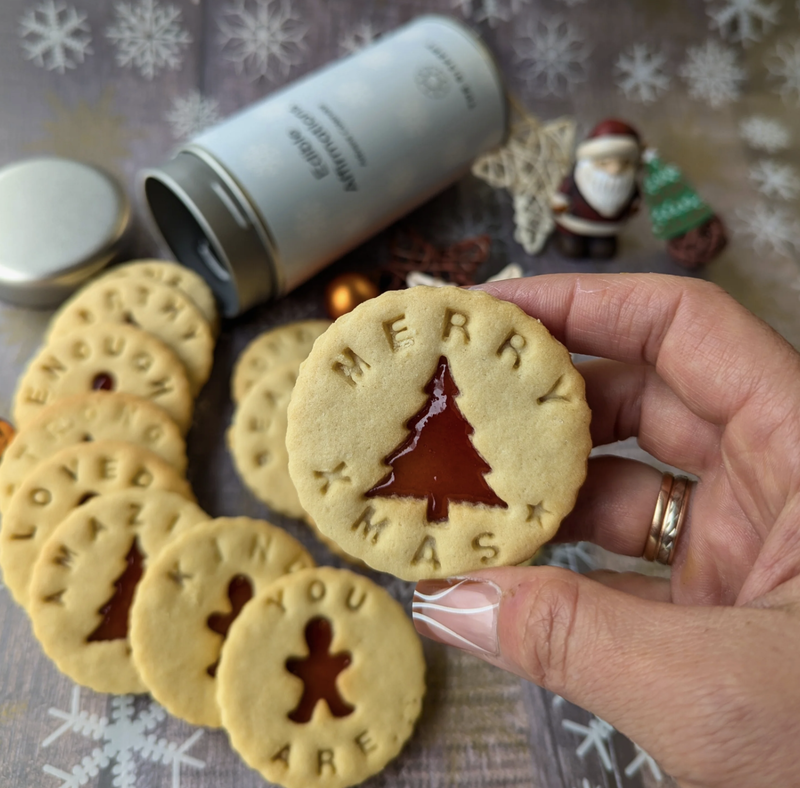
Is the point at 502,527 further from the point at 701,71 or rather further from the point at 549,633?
the point at 701,71

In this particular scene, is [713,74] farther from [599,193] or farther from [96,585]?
[96,585]

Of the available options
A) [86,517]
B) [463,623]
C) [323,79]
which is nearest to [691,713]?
[463,623]

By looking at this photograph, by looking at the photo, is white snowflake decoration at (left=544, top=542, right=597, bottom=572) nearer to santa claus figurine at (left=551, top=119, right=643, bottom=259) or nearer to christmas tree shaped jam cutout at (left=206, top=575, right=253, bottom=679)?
christmas tree shaped jam cutout at (left=206, top=575, right=253, bottom=679)

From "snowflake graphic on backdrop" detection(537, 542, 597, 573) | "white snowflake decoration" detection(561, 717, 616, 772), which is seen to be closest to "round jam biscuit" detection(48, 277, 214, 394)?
"snowflake graphic on backdrop" detection(537, 542, 597, 573)

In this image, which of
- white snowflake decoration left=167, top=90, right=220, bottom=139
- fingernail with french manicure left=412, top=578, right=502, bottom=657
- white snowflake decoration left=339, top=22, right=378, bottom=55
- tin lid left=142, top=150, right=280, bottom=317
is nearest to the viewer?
fingernail with french manicure left=412, top=578, right=502, bottom=657

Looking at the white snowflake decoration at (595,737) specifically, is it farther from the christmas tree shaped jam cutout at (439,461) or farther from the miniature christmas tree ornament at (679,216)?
the miniature christmas tree ornament at (679,216)

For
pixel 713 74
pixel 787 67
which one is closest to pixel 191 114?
pixel 713 74
